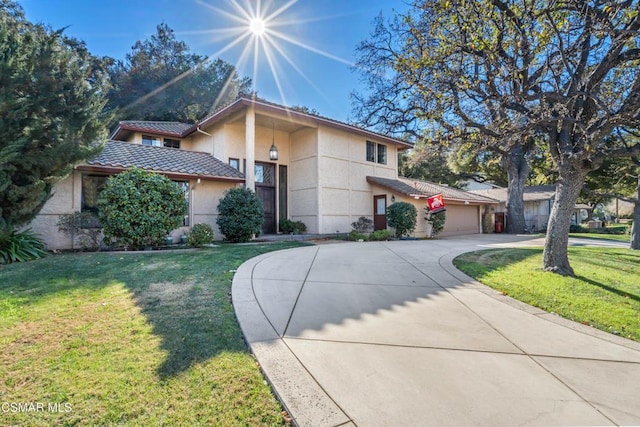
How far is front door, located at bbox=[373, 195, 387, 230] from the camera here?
16.1m

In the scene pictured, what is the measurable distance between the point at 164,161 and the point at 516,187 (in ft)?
72.0

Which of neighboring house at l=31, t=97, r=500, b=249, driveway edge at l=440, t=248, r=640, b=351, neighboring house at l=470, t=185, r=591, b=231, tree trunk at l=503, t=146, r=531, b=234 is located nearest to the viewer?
driveway edge at l=440, t=248, r=640, b=351

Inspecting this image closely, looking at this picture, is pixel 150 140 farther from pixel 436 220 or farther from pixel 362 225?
pixel 436 220

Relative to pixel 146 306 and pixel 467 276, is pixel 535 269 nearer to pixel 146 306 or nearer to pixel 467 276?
pixel 467 276

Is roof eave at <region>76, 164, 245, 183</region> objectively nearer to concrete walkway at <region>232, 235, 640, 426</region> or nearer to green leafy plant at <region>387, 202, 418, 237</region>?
green leafy plant at <region>387, 202, 418, 237</region>

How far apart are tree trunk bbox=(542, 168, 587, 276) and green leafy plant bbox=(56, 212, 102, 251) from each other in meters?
12.3

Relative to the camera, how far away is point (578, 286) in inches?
220

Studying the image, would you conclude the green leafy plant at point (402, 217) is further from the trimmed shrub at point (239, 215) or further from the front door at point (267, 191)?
the trimmed shrub at point (239, 215)

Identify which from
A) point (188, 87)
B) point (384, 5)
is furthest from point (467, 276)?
point (188, 87)

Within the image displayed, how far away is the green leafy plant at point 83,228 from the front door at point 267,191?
22.0 ft

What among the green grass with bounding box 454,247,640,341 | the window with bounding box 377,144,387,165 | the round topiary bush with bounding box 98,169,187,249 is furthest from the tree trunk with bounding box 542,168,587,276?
the window with bounding box 377,144,387,165

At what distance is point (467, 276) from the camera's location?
6258mm

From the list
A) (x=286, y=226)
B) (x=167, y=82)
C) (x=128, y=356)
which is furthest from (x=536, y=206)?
(x=167, y=82)

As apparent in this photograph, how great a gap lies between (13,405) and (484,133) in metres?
9.02
